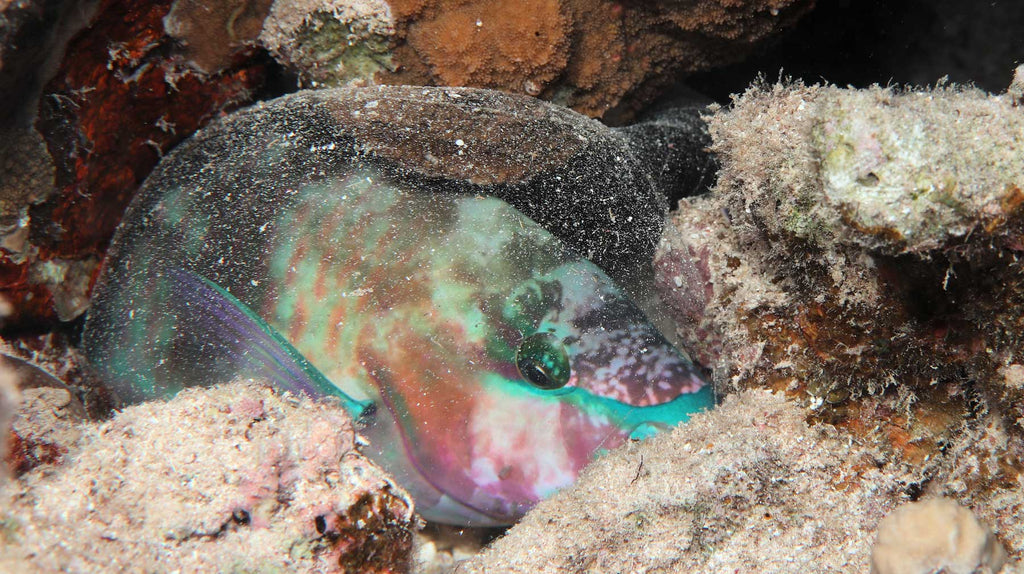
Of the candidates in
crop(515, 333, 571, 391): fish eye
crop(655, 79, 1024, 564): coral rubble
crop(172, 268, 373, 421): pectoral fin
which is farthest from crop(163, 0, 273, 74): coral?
crop(655, 79, 1024, 564): coral rubble

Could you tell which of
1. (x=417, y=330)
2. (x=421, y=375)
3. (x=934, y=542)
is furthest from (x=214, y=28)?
(x=934, y=542)

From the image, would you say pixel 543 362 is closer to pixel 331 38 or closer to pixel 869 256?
pixel 869 256

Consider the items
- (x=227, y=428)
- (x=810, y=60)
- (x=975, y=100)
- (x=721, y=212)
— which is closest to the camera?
(x=975, y=100)

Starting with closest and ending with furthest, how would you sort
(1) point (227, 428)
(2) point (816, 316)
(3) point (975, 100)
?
1. (3) point (975, 100)
2. (1) point (227, 428)
3. (2) point (816, 316)

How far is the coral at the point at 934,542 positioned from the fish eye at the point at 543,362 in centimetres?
105

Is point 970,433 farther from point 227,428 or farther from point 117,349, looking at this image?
point 117,349

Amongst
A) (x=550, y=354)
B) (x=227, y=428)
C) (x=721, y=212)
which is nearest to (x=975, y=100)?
(x=721, y=212)

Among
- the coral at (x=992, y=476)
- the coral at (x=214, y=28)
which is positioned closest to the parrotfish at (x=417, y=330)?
the coral at (x=992, y=476)

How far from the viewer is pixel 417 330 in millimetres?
1973

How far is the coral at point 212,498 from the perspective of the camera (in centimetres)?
126

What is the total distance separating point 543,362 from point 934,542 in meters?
1.19

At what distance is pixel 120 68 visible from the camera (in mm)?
2518

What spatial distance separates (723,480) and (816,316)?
604 mm

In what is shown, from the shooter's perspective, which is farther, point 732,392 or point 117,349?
point 117,349
